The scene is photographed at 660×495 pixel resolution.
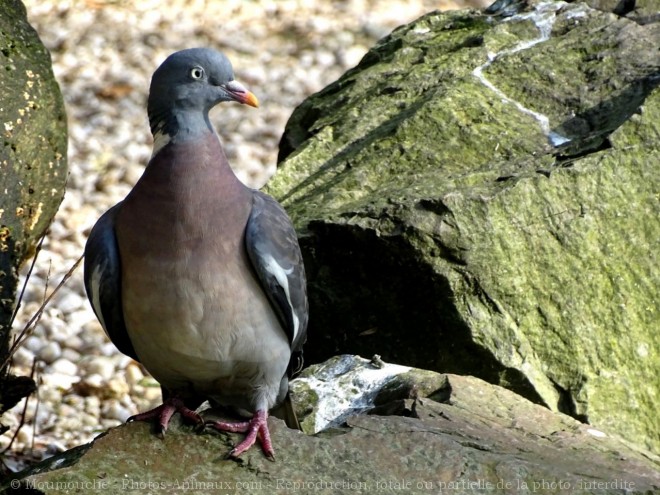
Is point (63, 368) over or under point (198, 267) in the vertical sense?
under

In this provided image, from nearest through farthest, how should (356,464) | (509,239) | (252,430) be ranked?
(356,464) → (252,430) → (509,239)

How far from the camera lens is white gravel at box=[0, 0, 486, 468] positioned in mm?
6363

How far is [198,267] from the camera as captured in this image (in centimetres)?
357

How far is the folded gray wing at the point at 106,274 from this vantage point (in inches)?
147

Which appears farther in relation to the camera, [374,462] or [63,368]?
[63,368]

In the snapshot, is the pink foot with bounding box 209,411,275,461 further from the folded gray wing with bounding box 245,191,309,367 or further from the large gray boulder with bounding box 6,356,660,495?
the folded gray wing with bounding box 245,191,309,367

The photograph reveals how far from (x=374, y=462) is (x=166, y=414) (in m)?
0.72

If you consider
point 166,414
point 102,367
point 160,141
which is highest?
point 160,141

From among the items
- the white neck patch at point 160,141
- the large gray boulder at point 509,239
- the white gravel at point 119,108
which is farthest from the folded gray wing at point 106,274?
the white gravel at point 119,108

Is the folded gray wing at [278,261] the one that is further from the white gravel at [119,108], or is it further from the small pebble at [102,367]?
the small pebble at [102,367]

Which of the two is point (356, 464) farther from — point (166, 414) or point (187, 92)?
point (187, 92)

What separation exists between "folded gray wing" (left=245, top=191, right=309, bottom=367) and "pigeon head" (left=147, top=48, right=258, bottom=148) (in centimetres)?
36

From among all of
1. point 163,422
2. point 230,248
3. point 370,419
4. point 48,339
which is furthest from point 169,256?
point 48,339

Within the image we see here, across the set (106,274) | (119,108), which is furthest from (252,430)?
(119,108)
